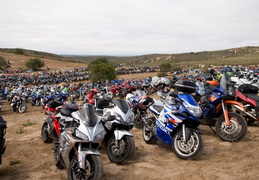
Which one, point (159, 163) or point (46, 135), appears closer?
point (159, 163)

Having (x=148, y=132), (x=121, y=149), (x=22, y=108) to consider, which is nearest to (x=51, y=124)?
(x=121, y=149)

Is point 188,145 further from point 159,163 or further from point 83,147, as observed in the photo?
point 83,147

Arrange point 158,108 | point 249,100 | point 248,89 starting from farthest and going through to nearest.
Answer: point 248,89
point 249,100
point 158,108

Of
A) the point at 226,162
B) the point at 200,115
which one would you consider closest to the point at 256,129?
the point at 226,162

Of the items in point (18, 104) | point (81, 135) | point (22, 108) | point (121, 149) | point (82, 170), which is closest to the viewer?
point (82, 170)

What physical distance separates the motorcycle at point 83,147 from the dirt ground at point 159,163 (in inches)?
28.5

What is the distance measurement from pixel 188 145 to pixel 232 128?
58.9 inches

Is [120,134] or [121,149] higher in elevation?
[120,134]

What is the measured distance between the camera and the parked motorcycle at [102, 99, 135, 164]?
13.9ft

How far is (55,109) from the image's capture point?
600 centimetres

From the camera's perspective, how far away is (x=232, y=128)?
5.14m

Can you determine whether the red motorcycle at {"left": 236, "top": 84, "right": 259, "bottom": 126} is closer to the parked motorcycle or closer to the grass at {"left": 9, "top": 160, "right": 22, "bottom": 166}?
the parked motorcycle

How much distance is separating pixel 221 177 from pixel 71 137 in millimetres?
2644

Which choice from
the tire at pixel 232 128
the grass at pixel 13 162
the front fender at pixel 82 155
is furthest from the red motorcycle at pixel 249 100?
the grass at pixel 13 162
